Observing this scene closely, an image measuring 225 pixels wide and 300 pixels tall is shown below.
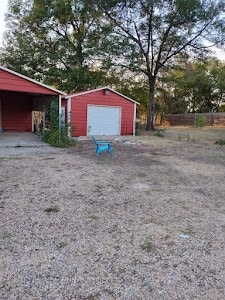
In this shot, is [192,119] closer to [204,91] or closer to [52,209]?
[204,91]

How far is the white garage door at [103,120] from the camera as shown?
45.0ft

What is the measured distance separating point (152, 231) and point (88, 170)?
320 centimetres

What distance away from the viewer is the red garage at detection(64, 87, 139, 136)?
13.0 metres

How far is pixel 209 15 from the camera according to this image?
1541 centimetres

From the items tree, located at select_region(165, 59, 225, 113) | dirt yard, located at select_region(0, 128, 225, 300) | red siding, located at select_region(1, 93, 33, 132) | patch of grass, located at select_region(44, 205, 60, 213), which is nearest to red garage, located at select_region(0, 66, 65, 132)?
red siding, located at select_region(1, 93, 33, 132)

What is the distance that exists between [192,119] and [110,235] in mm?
24465

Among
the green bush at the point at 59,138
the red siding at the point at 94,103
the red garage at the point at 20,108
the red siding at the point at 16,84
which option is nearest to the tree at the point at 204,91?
the red siding at the point at 94,103

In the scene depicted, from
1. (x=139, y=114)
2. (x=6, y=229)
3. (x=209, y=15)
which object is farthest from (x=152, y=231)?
(x=139, y=114)

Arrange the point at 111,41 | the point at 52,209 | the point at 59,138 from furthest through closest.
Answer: the point at 111,41, the point at 59,138, the point at 52,209

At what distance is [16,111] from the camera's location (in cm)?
1441

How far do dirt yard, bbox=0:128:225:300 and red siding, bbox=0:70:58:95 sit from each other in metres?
4.63

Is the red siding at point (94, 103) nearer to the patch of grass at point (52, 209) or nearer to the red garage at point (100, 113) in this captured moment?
the red garage at point (100, 113)

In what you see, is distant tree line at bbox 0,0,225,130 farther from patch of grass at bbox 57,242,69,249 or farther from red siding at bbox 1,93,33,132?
patch of grass at bbox 57,242,69,249

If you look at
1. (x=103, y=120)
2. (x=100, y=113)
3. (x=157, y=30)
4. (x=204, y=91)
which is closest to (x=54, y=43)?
(x=157, y=30)
